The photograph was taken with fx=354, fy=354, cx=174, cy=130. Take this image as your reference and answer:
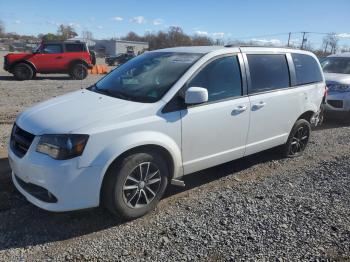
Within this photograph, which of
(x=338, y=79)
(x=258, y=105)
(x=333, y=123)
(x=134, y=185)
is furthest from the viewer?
(x=333, y=123)

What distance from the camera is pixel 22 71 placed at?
56.2 ft

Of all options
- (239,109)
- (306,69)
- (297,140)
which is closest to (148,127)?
(239,109)

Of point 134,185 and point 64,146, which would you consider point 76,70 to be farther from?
point 64,146

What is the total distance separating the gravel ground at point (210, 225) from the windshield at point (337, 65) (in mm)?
5661

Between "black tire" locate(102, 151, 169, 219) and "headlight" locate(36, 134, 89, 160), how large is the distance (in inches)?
15.9

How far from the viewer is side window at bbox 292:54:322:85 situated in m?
5.59

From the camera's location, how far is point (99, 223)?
12.1ft

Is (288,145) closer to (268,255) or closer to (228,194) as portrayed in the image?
(228,194)

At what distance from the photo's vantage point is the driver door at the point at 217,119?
158 inches

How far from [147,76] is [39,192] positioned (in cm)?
182

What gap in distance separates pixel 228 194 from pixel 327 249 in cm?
137

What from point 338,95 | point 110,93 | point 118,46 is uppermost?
point 118,46

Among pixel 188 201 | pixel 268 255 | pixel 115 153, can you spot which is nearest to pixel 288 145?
pixel 188 201

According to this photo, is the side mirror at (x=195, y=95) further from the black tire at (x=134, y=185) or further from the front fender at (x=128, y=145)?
the black tire at (x=134, y=185)
